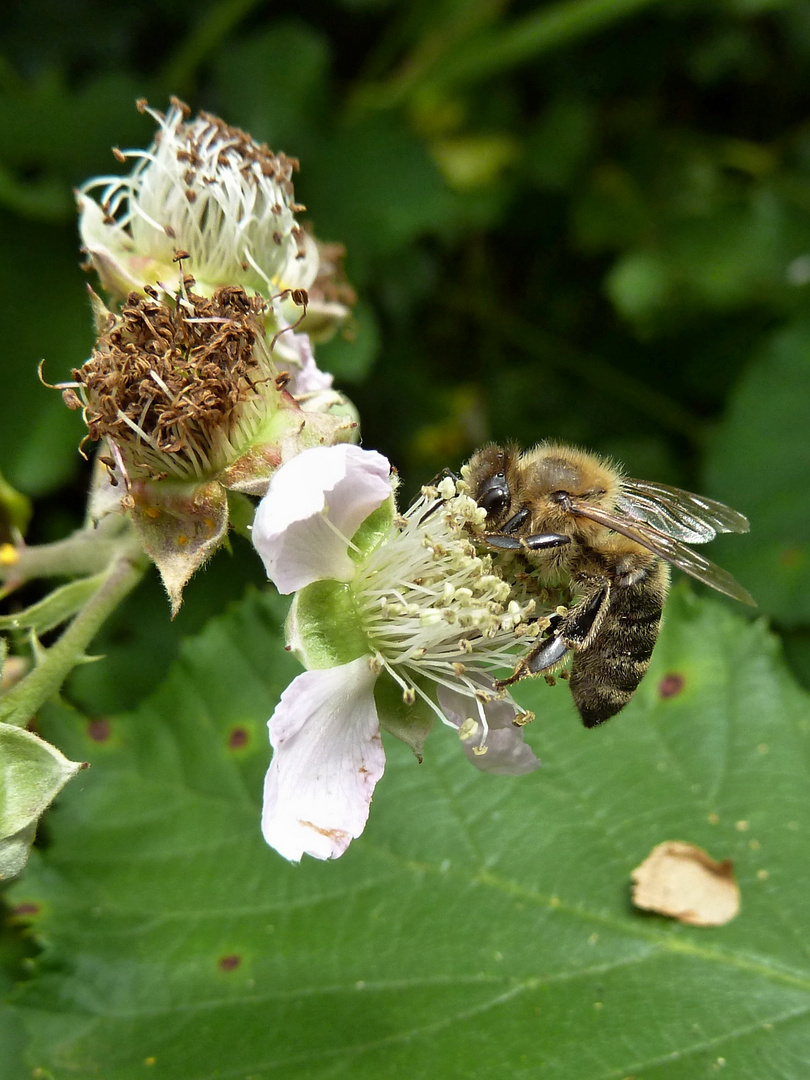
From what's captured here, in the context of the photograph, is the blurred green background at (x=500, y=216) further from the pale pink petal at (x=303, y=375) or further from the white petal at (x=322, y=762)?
the white petal at (x=322, y=762)

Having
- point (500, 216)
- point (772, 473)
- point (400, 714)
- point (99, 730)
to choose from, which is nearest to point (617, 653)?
point (400, 714)

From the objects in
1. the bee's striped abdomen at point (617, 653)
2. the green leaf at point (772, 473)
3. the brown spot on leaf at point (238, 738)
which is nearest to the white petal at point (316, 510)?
the bee's striped abdomen at point (617, 653)

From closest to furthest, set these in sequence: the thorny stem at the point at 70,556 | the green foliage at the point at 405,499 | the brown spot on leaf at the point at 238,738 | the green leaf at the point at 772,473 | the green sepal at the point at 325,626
Result: the green sepal at the point at 325,626, the thorny stem at the point at 70,556, the green foliage at the point at 405,499, the brown spot on leaf at the point at 238,738, the green leaf at the point at 772,473

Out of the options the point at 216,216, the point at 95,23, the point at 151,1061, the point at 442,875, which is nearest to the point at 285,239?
the point at 216,216

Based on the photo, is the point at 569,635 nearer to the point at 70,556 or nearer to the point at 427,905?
the point at 427,905

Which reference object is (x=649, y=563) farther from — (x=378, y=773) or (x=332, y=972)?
(x=332, y=972)

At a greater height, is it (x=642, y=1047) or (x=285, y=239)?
(x=285, y=239)
